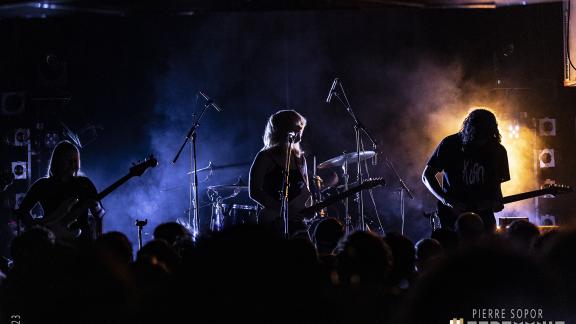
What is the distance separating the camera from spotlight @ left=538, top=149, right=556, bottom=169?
1007 cm

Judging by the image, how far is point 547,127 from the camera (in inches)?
398

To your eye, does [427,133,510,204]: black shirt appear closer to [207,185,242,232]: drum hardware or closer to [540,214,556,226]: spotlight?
[540,214,556,226]: spotlight

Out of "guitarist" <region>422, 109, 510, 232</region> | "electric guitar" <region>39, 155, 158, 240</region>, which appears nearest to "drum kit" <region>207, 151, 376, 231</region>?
"guitarist" <region>422, 109, 510, 232</region>

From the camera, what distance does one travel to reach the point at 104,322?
6.20 feet

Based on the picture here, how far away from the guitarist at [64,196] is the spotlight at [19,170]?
12.2ft

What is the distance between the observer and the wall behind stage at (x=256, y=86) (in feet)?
34.5

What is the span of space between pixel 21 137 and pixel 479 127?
7.08 metres

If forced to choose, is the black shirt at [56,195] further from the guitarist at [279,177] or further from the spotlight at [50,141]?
the spotlight at [50,141]

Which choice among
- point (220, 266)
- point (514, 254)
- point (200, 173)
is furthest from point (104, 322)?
point (200, 173)

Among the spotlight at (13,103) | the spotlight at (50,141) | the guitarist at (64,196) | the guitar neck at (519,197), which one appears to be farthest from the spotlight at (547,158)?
the spotlight at (13,103)

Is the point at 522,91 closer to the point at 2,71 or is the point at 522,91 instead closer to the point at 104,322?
the point at 2,71

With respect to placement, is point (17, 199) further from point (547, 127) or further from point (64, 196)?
point (547, 127)

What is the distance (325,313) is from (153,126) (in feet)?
31.5

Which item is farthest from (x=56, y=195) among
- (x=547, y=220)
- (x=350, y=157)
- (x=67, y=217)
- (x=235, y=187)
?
(x=547, y=220)
